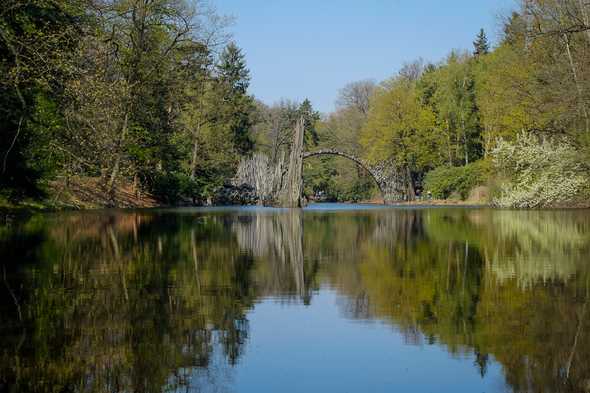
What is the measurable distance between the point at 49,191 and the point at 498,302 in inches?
1271

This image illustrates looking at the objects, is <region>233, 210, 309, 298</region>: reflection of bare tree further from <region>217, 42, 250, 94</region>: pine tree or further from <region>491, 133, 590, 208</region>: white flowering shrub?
A: <region>217, 42, 250, 94</region>: pine tree

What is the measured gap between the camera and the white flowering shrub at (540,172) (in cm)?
3869

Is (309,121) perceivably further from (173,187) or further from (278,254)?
(278,254)

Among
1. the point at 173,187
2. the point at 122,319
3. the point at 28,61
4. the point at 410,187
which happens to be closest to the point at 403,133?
the point at 410,187

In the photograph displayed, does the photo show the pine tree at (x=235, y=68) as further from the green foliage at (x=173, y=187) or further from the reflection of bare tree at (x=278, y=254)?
the reflection of bare tree at (x=278, y=254)

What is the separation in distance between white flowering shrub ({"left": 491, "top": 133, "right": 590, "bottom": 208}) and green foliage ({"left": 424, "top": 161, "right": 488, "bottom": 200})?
14156 mm

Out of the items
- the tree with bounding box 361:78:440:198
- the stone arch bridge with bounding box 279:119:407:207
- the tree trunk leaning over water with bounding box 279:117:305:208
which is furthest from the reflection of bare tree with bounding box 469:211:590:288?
the tree with bounding box 361:78:440:198

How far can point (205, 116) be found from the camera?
215ft

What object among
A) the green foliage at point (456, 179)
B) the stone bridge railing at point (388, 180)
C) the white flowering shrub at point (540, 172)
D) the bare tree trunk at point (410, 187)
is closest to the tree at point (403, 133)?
the bare tree trunk at point (410, 187)

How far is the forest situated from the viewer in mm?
22734

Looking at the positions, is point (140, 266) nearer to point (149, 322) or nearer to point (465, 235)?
point (149, 322)

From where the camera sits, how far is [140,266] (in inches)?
516

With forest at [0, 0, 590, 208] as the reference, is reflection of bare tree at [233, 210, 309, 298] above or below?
below

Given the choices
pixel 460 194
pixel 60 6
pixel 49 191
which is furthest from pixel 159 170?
pixel 60 6
